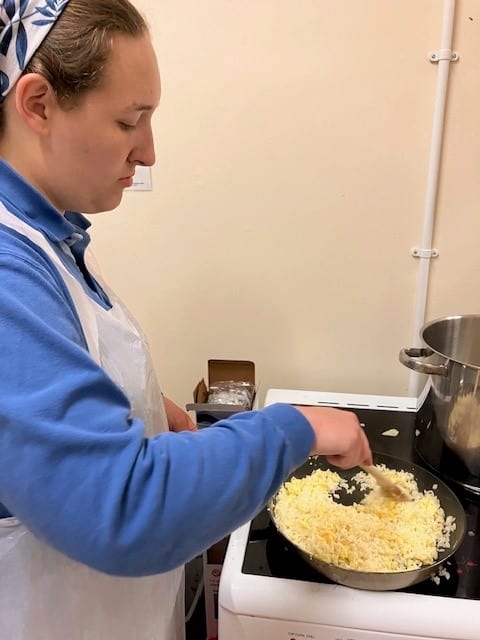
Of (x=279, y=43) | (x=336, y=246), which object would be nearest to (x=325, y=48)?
(x=279, y=43)

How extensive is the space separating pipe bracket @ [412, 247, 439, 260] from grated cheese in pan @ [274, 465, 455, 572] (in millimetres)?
446

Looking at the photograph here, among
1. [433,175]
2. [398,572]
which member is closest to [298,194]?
[433,175]

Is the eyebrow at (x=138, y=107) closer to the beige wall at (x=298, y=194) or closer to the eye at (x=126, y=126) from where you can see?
the eye at (x=126, y=126)

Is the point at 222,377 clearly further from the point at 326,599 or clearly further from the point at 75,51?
the point at 75,51

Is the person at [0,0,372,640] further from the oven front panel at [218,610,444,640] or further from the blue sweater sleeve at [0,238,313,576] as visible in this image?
the oven front panel at [218,610,444,640]

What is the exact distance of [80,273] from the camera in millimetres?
686

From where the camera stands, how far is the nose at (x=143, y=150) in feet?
1.99

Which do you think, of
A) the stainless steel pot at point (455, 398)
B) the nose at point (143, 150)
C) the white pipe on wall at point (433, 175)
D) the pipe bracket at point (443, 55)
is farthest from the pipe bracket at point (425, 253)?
the nose at point (143, 150)

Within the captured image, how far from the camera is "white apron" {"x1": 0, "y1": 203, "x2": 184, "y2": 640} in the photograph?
1.90 feet

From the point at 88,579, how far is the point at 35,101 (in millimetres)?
500

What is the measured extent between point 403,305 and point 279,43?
1.85 feet

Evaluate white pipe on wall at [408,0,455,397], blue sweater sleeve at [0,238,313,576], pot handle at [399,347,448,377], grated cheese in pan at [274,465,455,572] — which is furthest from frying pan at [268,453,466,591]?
white pipe on wall at [408,0,455,397]

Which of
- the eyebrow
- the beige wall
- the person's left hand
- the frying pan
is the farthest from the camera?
the beige wall

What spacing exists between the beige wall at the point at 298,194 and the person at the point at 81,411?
1.77 ft
